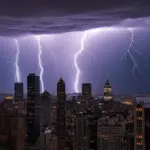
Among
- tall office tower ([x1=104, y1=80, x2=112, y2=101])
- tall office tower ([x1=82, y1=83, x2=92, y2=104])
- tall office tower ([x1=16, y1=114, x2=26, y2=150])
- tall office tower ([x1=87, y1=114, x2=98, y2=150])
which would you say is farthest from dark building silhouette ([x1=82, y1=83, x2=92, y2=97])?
tall office tower ([x1=16, y1=114, x2=26, y2=150])

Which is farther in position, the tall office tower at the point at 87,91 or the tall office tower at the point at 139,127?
the tall office tower at the point at 87,91

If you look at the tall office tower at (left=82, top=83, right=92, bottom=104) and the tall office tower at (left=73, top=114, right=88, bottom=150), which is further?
the tall office tower at (left=73, top=114, right=88, bottom=150)

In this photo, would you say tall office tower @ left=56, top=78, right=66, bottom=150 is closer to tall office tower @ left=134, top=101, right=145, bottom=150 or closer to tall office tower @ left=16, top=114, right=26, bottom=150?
tall office tower @ left=16, top=114, right=26, bottom=150

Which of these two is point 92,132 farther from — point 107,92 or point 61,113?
point 107,92

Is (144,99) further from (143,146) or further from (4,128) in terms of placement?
(4,128)

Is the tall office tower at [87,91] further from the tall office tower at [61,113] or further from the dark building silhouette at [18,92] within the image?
the dark building silhouette at [18,92]

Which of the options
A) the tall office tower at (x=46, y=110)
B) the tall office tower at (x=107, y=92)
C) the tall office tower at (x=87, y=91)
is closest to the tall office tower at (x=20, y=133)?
the tall office tower at (x=46, y=110)

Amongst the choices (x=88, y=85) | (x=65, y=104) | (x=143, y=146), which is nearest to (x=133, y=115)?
(x=143, y=146)
